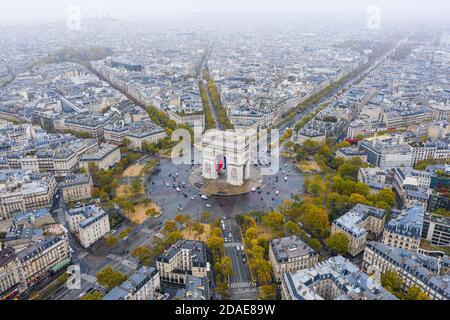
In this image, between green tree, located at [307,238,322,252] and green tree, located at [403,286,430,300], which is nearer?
green tree, located at [403,286,430,300]

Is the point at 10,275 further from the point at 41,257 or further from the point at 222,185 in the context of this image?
the point at 222,185

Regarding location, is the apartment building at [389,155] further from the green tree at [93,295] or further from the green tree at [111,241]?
the green tree at [93,295]

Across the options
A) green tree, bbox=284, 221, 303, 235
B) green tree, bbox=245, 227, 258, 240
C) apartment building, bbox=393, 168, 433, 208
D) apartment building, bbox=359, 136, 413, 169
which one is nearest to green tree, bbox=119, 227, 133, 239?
green tree, bbox=245, 227, 258, 240

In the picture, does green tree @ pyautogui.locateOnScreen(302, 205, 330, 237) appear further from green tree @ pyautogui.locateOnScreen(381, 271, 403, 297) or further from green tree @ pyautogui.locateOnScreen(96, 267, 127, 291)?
green tree @ pyautogui.locateOnScreen(96, 267, 127, 291)

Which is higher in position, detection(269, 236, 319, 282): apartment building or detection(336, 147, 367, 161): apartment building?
detection(336, 147, 367, 161): apartment building

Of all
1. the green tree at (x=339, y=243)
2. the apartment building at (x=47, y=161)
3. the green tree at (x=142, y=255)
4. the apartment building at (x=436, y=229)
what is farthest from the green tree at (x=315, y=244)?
the apartment building at (x=47, y=161)

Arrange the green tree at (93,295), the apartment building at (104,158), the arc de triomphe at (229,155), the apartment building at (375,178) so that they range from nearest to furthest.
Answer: the green tree at (93,295), the apartment building at (375,178), the arc de triomphe at (229,155), the apartment building at (104,158)
